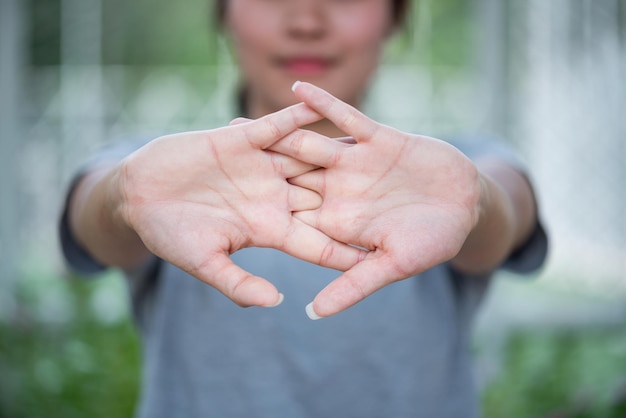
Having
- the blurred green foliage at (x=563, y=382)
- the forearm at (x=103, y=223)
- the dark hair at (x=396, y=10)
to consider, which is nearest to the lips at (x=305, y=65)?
the dark hair at (x=396, y=10)

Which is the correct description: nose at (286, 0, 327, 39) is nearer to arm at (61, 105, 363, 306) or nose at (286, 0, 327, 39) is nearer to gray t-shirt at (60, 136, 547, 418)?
gray t-shirt at (60, 136, 547, 418)

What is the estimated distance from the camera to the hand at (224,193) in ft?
3.30

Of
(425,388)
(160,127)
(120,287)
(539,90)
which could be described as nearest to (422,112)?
(160,127)

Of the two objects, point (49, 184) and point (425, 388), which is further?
point (49, 184)

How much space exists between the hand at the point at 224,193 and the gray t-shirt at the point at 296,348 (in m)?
0.49

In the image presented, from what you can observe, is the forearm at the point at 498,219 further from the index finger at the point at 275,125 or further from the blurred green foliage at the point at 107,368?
the blurred green foliage at the point at 107,368

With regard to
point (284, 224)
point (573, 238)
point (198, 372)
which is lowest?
point (573, 238)

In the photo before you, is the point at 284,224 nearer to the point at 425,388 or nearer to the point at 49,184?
the point at 425,388

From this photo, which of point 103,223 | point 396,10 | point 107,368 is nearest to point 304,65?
point 396,10

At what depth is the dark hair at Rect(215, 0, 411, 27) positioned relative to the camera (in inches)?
71.8

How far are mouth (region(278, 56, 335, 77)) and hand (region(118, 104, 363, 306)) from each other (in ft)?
1.76

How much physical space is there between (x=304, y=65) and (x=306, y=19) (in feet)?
0.31

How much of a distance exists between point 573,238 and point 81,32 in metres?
3.28

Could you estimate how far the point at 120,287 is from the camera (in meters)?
3.50
